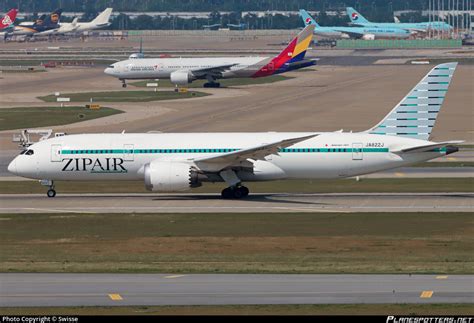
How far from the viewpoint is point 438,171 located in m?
64.9

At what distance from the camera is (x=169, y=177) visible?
5412 centimetres

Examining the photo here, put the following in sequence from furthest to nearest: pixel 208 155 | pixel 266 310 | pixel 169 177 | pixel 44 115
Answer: pixel 44 115 < pixel 208 155 < pixel 169 177 < pixel 266 310

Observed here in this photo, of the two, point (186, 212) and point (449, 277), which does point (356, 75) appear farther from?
point (449, 277)

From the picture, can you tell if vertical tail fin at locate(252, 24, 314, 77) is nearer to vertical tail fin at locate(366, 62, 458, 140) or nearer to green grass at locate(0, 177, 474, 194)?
green grass at locate(0, 177, 474, 194)

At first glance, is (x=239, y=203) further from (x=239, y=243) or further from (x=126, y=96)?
(x=126, y=96)

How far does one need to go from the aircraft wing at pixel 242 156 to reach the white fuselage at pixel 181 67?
81509 mm

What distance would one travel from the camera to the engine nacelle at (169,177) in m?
54.1

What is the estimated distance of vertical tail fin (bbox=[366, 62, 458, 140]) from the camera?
184ft

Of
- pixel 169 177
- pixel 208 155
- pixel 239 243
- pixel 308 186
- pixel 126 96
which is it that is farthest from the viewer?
pixel 126 96

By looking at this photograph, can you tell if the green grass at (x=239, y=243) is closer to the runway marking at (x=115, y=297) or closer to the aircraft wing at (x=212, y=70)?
the runway marking at (x=115, y=297)

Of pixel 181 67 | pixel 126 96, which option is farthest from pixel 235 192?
pixel 181 67

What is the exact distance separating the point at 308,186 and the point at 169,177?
9.54 metres

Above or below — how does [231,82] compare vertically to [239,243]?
below

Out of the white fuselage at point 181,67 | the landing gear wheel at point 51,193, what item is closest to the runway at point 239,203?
the landing gear wheel at point 51,193
